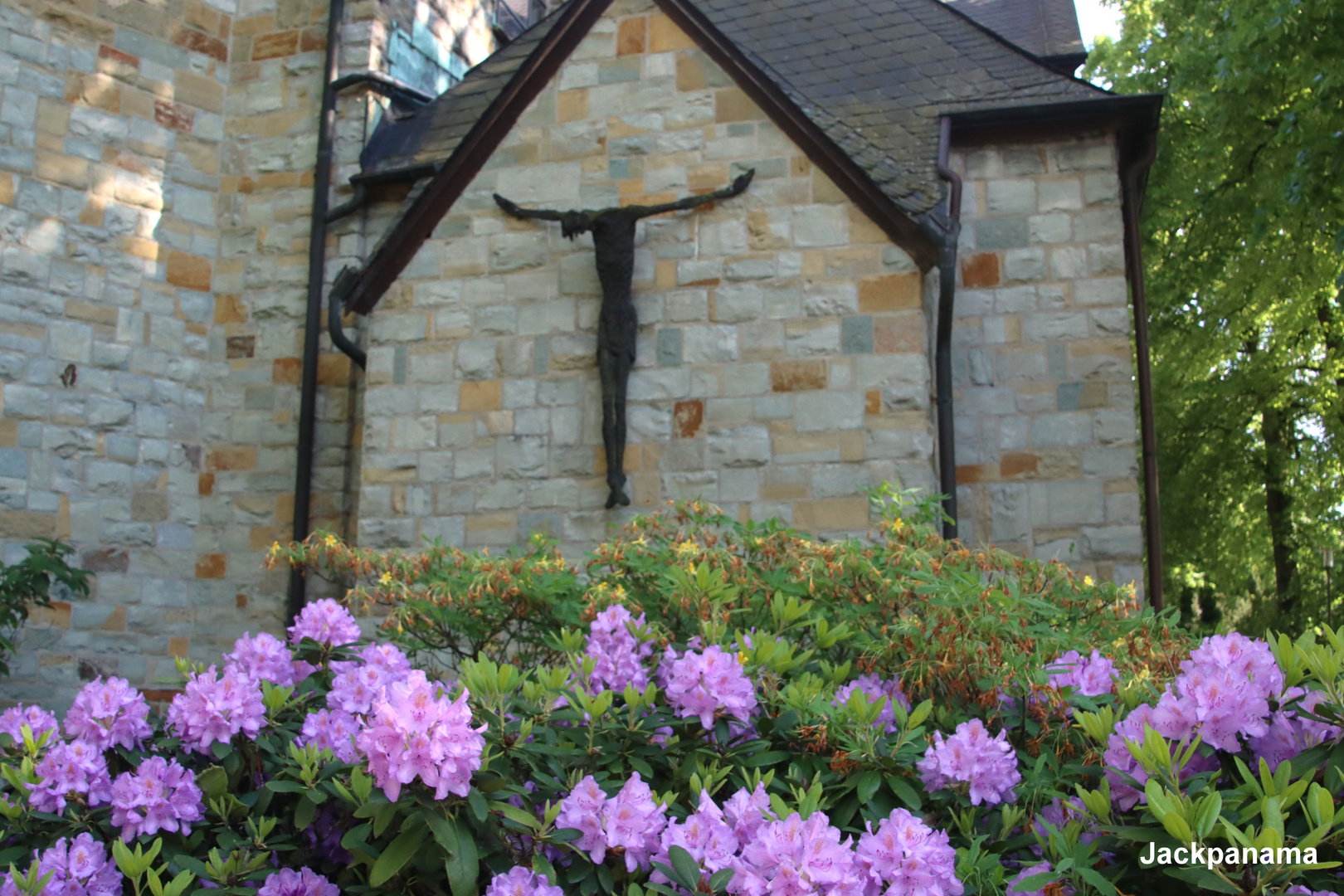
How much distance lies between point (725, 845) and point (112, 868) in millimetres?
1495

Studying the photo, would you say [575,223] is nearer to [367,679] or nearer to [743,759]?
[367,679]

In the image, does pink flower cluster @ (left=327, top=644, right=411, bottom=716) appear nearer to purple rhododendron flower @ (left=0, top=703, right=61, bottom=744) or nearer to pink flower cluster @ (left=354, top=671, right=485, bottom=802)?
pink flower cluster @ (left=354, top=671, right=485, bottom=802)

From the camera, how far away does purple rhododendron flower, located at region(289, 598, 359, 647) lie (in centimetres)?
358

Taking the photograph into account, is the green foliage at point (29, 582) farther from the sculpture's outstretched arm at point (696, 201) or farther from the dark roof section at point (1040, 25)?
the dark roof section at point (1040, 25)

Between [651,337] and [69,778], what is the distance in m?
5.24

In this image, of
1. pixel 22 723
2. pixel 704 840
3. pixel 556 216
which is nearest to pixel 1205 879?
pixel 704 840

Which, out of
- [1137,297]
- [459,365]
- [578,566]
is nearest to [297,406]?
[459,365]

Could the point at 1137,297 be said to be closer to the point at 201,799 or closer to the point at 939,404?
the point at 939,404

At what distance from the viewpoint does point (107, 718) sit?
3.18m

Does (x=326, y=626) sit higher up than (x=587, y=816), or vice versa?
(x=326, y=626)

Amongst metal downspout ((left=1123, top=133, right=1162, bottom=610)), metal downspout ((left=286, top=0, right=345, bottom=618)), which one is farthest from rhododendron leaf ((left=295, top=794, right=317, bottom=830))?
metal downspout ((left=1123, top=133, right=1162, bottom=610))

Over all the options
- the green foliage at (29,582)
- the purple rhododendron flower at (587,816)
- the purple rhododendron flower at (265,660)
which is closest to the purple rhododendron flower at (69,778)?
the purple rhododendron flower at (265,660)

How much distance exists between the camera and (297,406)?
9.58m

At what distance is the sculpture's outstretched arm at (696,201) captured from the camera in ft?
25.3
